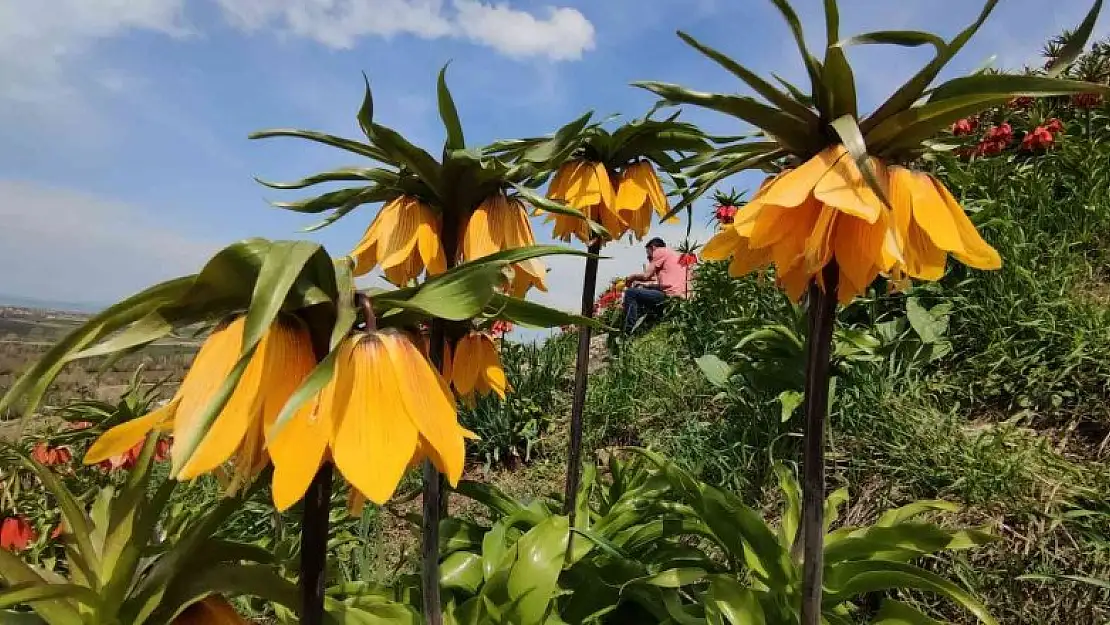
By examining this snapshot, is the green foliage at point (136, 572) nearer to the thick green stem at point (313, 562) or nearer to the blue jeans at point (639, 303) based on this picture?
the thick green stem at point (313, 562)

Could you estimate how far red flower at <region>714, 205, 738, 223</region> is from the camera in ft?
16.3

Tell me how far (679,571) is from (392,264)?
1098mm

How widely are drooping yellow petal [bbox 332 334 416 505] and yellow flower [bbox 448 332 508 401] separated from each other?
4.68 ft

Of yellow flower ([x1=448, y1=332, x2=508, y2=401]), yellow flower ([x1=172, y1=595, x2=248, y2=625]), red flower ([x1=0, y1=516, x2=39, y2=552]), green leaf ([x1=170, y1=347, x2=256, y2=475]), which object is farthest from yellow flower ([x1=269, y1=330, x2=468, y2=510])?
red flower ([x1=0, y1=516, x2=39, y2=552])

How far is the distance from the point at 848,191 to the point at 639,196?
4.76 ft

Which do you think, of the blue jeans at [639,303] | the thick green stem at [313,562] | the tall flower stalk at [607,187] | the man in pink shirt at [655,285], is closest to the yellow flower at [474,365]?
the tall flower stalk at [607,187]

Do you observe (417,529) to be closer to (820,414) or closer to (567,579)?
(567,579)

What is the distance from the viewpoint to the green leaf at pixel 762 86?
48.8 inches

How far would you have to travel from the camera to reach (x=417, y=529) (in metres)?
2.57

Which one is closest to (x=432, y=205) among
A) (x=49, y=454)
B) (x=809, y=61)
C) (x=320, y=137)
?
(x=320, y=137)

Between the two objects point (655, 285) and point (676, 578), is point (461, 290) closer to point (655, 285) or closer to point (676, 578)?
point (676, 578)

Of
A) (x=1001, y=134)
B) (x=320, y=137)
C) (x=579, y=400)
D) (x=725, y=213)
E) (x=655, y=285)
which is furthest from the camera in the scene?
(x=655, y=285)

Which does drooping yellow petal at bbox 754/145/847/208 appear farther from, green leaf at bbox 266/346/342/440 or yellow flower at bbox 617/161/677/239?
yellow flower at bbox 617/161/677/239

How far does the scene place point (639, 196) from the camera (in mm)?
2557
